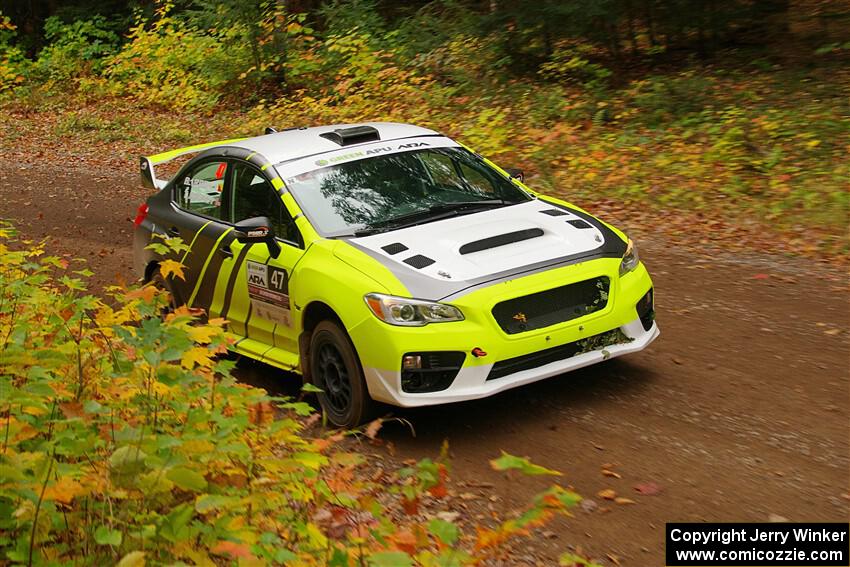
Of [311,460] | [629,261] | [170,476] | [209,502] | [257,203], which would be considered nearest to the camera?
[209,502]

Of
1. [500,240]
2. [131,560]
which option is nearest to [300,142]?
[500,240]

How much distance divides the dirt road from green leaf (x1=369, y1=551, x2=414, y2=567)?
1.60 metres

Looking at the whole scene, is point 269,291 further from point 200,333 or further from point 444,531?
point 444,531

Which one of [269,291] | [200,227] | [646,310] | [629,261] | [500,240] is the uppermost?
[200,227]

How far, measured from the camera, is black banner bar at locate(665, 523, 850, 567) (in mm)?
4527

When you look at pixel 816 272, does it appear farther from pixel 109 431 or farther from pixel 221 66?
pixel 221 66

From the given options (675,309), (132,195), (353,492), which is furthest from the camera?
(132,195)

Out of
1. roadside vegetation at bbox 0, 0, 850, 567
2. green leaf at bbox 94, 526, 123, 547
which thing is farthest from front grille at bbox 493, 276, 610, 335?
green leaf at bbox 94, 526, 123, 547

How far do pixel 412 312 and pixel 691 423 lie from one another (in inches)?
74.0

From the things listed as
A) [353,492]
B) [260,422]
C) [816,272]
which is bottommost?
[816,272]

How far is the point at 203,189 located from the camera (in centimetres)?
833

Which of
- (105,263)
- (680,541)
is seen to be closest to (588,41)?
(105,263)

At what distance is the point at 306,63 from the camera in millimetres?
21062

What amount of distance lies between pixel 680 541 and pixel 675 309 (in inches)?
156
